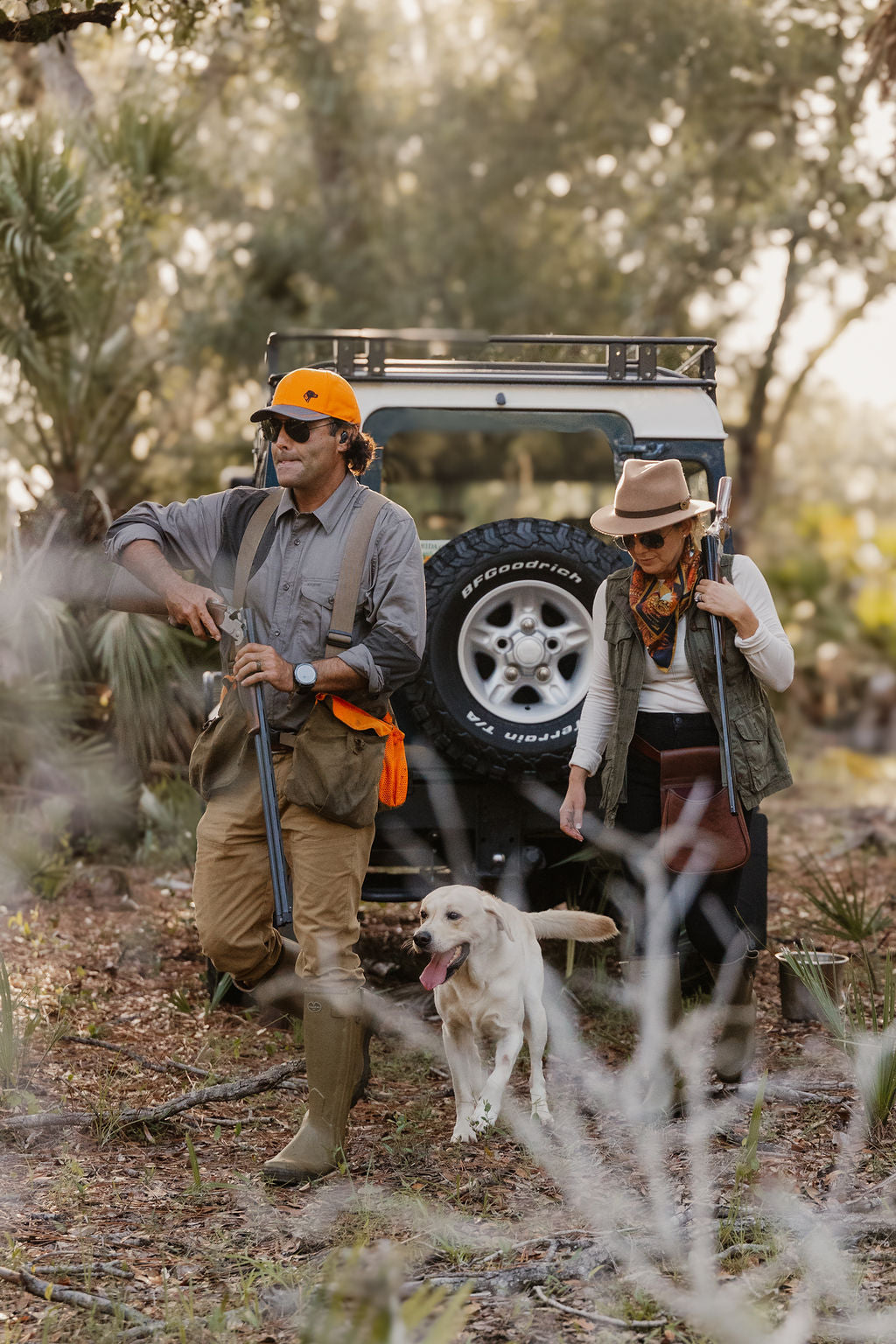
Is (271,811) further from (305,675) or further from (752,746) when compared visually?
(752,746)

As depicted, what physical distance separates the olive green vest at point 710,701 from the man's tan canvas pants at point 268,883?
0.81 m

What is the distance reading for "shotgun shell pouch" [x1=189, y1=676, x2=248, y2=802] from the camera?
14.1 feet

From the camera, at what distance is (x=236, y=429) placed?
20078 millimetres

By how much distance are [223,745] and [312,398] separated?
1049 millimetres

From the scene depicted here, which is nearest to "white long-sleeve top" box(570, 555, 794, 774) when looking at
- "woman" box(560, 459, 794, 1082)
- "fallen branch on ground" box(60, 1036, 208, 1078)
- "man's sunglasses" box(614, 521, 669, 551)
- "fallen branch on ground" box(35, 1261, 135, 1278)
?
"woman" box(560, 459, 794, 1082)

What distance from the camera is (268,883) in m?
4.42

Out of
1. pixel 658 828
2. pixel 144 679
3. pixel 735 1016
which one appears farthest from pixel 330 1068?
pixel 144 679

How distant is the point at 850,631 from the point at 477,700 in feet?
49.0

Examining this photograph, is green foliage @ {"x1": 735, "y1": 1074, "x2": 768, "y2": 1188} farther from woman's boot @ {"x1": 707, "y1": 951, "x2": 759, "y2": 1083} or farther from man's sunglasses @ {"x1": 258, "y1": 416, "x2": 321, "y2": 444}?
man's sunglasses @ {"x1": 258, "y1": 416, "x2": 321, "y2": 444}

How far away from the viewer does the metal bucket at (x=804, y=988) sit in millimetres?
5160

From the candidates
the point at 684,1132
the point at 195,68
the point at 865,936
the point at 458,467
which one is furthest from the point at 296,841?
the point at 195,68

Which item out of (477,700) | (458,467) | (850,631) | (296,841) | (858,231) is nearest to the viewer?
(296,841)

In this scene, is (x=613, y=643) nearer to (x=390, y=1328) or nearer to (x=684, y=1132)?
(x=684, y=1132)

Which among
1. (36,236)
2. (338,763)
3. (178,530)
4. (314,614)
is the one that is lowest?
(338,763)
